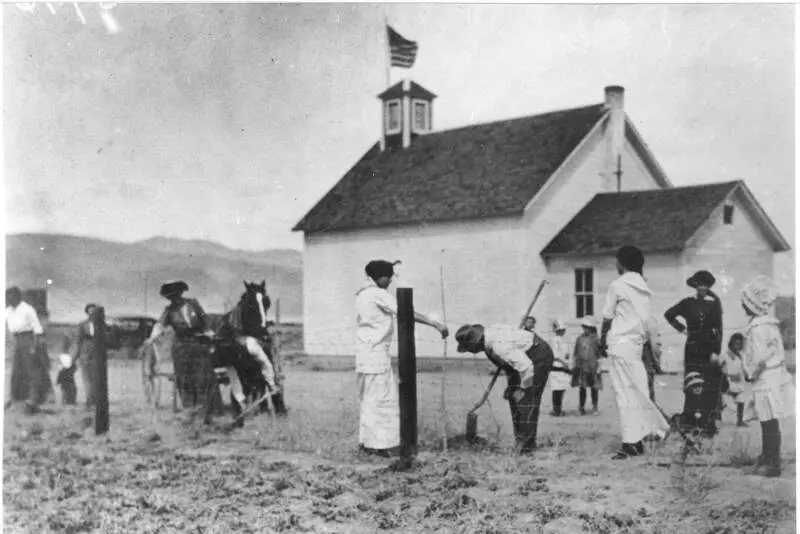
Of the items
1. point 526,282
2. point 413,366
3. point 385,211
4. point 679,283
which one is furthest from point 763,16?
point 413,366

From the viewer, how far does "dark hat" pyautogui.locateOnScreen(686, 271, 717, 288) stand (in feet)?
23.8

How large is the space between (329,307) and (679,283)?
2818mm

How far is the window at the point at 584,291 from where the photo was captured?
7.45 metres

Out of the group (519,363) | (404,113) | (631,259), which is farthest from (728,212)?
(404,113)

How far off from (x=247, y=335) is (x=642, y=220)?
3.41 metres

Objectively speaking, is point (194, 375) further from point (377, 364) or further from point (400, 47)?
point (400, 47)

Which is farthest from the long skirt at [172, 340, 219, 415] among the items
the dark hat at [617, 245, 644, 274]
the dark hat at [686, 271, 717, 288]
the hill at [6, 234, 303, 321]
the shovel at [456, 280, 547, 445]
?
the dark hat at [686, 271, 717, 288]

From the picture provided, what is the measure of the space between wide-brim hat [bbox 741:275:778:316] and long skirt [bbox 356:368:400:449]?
2.70 metres

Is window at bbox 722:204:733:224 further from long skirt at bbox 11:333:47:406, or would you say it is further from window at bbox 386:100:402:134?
long skirt at bbox 11:333:47:406

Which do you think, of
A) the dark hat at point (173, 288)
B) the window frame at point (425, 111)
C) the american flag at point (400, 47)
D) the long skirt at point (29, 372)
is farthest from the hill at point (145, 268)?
the american flag at point (400, 47)

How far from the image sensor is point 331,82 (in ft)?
26.0

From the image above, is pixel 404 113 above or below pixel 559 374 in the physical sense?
above

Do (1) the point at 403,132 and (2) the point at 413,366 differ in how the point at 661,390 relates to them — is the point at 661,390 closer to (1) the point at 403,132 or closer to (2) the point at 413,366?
(2) the point at 413,366

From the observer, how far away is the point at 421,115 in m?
7.99
